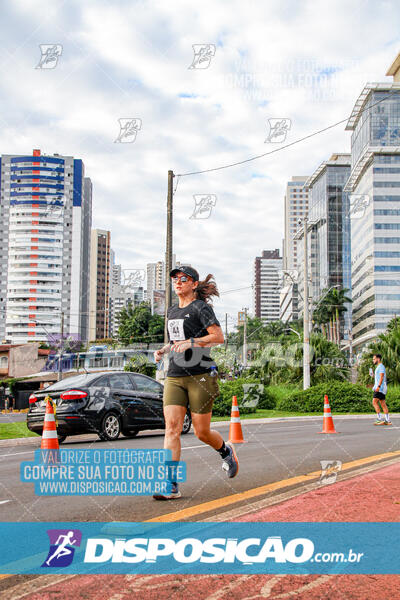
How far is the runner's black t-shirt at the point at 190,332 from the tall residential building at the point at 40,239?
17533 centimetres

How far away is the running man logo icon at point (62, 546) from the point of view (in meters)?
3.44

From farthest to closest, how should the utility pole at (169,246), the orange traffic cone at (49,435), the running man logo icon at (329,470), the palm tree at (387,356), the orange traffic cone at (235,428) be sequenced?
the palm tree at (387,356) → the utility pole at (169,246) → the orange traffic cone at (235,428) → the orange traffic cone at (49,435) → the running man logo icon at (329,470)

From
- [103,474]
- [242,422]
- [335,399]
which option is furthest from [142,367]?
[103,474]

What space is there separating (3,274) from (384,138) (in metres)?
118

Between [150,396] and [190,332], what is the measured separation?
7344mm

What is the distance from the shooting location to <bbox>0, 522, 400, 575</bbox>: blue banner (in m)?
3.29

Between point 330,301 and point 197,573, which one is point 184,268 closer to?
point 197,573

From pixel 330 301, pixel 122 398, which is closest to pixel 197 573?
pixel 122 398

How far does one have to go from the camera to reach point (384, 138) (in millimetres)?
120062

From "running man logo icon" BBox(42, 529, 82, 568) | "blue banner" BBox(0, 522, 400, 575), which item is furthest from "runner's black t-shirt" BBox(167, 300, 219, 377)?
"running man logo icon" BBox(42, 529, 82, 568)

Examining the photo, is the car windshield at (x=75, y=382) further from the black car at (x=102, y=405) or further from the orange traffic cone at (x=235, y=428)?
the orange traffic cone at (x=235, y=428)

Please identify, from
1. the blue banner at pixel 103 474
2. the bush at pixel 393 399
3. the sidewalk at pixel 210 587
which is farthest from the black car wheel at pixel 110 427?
the bush at pixel 393 399

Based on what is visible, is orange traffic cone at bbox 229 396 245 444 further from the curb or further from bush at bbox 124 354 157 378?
bush at bbox 124 354 157 378

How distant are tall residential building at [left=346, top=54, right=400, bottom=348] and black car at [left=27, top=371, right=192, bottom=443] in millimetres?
107033
